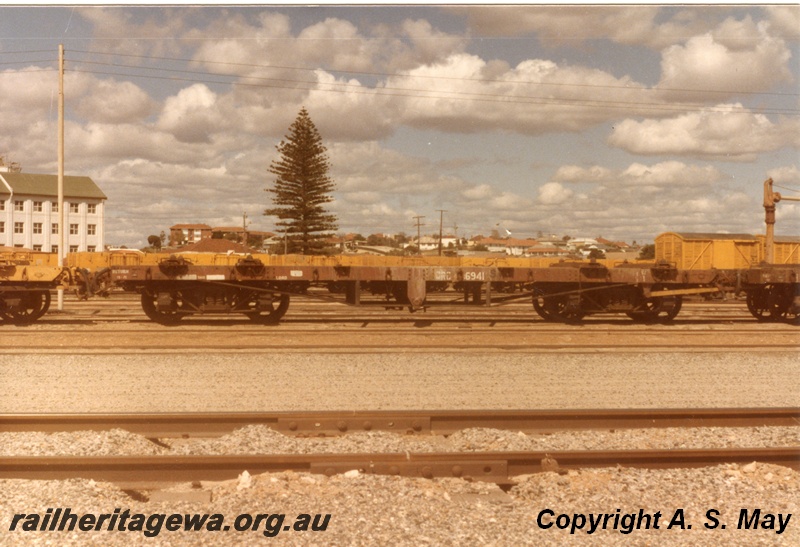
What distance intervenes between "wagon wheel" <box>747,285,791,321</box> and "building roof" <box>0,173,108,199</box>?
160 feet

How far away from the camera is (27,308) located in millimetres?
15508

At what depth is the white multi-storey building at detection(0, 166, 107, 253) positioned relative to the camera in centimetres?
5375

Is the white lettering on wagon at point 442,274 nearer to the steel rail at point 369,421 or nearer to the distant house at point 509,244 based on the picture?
the distant house at point 509,244

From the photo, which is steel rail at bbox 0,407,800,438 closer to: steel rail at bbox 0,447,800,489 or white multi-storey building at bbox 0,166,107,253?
steel rail at bbox 0,447,800,489

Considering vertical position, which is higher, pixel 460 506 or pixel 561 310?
pixel 561 310

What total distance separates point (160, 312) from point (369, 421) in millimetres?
10235

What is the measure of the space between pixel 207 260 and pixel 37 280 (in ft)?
14.1

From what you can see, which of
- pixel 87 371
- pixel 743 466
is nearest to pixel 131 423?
pixel 87 371

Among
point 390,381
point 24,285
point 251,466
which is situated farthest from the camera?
point 24,285

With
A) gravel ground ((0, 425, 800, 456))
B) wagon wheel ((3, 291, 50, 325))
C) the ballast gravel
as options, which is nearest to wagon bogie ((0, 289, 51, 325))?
wagon wheel ((3, 291, 50, 325))

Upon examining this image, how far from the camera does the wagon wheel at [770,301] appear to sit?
54.6ft

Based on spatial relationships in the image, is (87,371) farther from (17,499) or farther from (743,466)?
(743,466)

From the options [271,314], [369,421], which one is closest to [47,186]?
[271,314]

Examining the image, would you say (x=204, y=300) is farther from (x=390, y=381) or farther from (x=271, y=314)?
(x=390, y=381)
